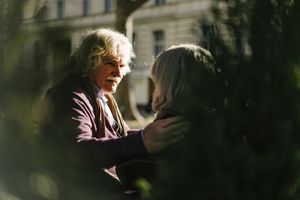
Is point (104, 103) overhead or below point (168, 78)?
below

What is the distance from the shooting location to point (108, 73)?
11.2ft

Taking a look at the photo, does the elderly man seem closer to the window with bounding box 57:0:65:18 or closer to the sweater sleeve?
the sweater sleeve

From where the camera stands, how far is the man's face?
3336 mm

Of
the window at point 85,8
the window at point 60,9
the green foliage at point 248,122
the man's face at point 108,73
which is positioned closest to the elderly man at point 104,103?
the man's face at point 108,73

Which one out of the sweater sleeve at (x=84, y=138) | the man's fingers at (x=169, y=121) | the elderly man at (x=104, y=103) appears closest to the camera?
the sweater sleeve at (x=84, y=138)

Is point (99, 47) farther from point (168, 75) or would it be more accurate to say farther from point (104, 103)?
point (168, 75)

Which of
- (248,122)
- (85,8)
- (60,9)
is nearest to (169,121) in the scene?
(248,122)

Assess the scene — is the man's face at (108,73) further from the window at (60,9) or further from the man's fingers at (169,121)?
the window at (60,9)

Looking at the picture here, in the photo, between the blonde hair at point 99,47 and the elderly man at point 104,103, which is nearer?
the elderly man at point 104,103

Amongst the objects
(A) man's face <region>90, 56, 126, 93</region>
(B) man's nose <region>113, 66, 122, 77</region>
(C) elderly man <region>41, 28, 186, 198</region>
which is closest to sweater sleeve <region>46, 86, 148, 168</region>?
(C) elderly man <region>41, 28, 186, 198</region>

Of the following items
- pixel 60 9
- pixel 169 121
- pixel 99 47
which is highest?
pixel 60 9

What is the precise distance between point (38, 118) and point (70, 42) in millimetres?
160

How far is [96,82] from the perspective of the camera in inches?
131

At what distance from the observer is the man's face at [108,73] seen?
3.34 metres
